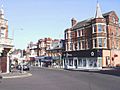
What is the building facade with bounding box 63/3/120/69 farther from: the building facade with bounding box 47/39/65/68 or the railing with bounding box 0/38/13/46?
the railing with bounding box 0/38/13/46

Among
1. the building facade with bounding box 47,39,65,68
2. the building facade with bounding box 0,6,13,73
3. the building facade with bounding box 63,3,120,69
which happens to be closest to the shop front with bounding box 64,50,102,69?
the building facade with bounding box 63,3,120,69

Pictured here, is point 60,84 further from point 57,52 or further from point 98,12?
point 57,52

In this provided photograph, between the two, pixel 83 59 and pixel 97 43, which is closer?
pixel 97 43

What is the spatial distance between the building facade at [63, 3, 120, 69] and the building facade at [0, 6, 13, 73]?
77.6 feet

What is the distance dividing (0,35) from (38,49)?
5953 cm

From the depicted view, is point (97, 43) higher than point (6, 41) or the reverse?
higher

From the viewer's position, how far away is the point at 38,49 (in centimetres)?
9575

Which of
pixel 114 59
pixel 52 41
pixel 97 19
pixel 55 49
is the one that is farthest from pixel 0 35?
pixel 52 41

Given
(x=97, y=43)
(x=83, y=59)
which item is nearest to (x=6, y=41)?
(x=97, y=43)

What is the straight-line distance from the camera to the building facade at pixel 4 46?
34769 millimetres

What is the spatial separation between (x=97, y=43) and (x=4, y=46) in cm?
2549

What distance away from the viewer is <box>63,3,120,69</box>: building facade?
5447 cm

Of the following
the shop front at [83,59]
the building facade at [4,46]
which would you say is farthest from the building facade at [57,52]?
the building facade at [4,46]

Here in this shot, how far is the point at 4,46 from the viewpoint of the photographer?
34688 millimetres
